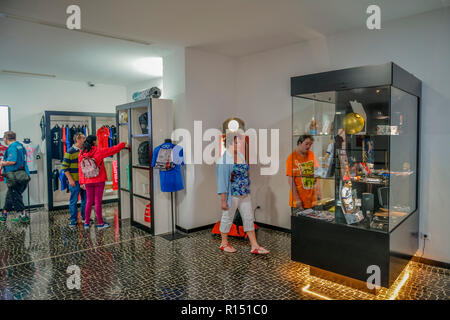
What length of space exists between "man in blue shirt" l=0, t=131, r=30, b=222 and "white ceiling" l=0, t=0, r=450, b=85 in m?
1.42

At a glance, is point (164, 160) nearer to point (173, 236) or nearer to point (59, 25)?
point (173, 236)

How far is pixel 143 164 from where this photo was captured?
16.3 feet

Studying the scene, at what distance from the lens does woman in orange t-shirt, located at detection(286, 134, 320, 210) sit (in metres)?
3.13

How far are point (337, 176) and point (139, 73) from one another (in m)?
4.96

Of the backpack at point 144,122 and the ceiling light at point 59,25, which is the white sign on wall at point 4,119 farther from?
the ceiling light at point 59,25

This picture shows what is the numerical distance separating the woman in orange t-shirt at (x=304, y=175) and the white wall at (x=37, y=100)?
5.96m

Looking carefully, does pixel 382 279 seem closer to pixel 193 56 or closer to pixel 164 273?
pixel 164 273

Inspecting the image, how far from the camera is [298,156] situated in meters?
3.19

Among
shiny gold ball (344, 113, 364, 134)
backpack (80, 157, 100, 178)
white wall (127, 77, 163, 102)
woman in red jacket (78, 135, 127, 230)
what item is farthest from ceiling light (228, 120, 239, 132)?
white wall (127, 77, 163, 102)

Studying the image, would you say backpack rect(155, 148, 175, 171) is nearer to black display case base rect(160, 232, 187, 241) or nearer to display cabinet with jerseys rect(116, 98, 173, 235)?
display cabinet with jerseys rect(116, 98, 173, 235)

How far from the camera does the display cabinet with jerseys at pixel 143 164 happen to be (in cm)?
473

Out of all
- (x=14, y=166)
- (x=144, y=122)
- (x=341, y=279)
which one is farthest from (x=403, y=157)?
(x=14, y=166)

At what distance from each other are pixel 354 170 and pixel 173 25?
8.98 ft

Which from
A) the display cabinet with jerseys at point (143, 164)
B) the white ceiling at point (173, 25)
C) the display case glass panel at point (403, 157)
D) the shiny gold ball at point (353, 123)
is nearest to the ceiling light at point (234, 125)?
the display cabinet with jerseys at point (143, 164)
